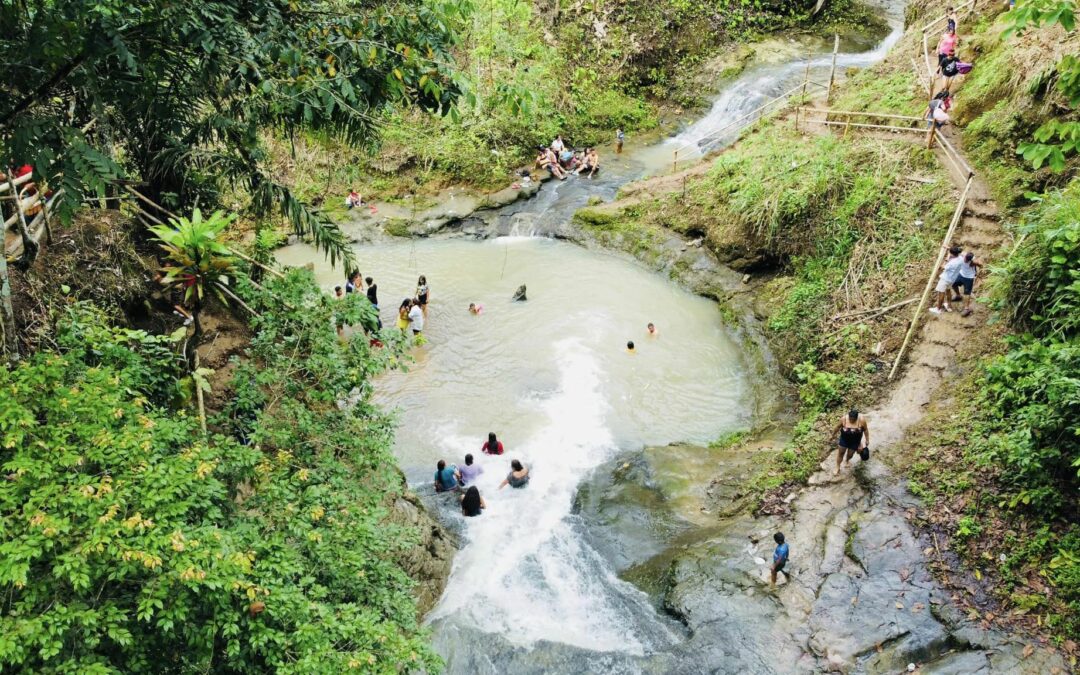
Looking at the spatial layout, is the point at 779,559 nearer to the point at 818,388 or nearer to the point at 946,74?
the point at 818,388

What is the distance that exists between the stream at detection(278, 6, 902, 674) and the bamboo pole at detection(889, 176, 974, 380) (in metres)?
3.05

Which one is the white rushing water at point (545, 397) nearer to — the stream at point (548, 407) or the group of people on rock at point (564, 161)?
the stream at point (548, 407)

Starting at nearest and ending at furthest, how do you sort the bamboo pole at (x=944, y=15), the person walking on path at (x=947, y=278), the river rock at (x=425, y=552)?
the river rock at (x=425, y=552) → the person walking on path at (x=947, y=278) → the bamboo pole at (x=944, y=15)

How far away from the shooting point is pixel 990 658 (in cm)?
689

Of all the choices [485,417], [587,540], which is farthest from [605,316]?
[587,540]

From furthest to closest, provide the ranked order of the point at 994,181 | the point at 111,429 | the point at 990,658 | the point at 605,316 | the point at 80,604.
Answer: the point at 605,316
the point at 994,181
the point at 990,658
the point at 111,429
the point at 80,604

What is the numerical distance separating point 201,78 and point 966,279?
1153 centimetres

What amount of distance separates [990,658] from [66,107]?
11.6 m

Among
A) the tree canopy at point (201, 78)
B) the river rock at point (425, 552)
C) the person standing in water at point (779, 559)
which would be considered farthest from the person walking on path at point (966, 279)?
the river rock at point (425, 552)

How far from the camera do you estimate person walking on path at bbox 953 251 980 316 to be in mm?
10828

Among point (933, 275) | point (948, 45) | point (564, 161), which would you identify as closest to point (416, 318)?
point (933, 275)

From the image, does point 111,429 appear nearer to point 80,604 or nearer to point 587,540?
point 80,604

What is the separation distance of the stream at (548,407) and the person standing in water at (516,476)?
0.63ft

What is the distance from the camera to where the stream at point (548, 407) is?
8688mm
